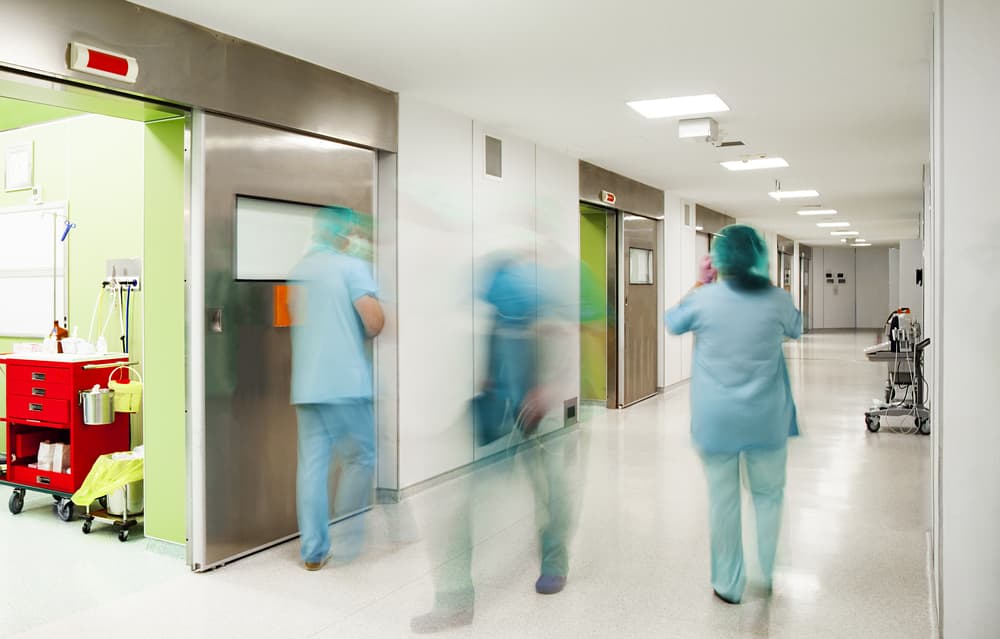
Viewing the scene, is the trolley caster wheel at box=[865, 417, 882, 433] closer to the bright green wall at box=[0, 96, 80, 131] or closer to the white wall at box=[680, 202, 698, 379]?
the white wall at box=[680, 202, 698, 379]

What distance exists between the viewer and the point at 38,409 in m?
5.04

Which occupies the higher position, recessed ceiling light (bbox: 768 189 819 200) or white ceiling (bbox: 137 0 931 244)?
recessed ceiling light (bbox: 768 189 819 200)

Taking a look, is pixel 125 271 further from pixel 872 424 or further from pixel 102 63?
pixel 872 424

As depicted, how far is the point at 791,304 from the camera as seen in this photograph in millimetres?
3297

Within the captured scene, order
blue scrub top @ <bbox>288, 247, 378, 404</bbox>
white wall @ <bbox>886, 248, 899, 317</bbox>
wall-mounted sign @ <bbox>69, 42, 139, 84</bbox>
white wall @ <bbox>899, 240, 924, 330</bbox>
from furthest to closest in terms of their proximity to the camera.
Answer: white wall @ <bbox>886, 248, 899, 317</bbox>
white wall @ <bbox>899, 240, 924, 330</bbox>
blue scrub top @ <bbox>288, 247, 378, 404</bbox>
wall-mounted sign @ <bbox>69, 42, 139, 84</bbox>

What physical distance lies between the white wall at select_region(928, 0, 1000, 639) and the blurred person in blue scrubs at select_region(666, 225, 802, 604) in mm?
627

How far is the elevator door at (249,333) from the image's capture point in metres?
4.02

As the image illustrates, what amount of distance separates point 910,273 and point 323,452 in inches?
577

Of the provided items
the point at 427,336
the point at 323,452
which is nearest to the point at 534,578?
the point at 323,452

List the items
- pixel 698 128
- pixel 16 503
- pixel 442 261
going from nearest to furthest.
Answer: pixel 16 503
pixel 442 261
pixel 698 128

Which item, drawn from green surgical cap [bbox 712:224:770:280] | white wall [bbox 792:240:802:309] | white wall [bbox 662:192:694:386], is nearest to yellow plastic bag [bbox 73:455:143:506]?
green surgical cap [bbox 712:224:770:280]

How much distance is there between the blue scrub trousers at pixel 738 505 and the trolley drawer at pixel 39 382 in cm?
396

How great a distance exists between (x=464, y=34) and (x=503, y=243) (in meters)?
2.64

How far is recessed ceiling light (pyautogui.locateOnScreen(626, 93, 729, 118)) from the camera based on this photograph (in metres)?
5.79
